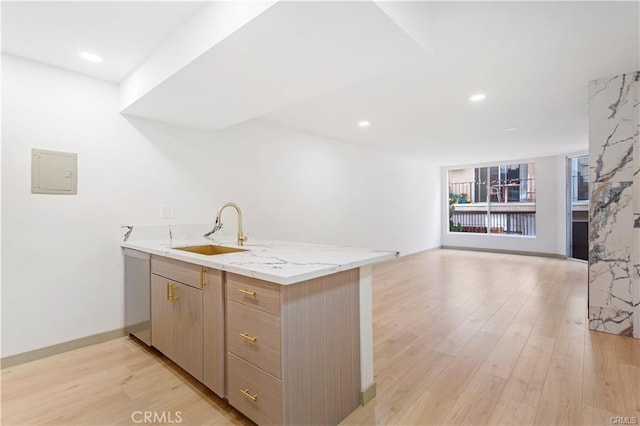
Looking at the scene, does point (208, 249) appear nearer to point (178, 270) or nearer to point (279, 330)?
point (178, 270)

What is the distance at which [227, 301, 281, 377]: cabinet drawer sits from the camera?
4.58 feet

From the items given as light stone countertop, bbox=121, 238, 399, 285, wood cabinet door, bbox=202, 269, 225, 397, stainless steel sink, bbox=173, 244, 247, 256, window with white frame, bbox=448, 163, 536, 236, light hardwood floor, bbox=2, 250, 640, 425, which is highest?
window with white frame, bbox=448, 163, 536, 236

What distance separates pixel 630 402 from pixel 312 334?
197cm

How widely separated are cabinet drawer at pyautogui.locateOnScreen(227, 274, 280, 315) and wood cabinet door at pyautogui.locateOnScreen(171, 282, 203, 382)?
366 mm

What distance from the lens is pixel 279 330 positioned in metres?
1.37

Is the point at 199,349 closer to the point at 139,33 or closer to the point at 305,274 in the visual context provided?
the point at 305,274

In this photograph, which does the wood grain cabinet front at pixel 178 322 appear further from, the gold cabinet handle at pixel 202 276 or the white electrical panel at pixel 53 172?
the white electrical panel at pixel 53 172

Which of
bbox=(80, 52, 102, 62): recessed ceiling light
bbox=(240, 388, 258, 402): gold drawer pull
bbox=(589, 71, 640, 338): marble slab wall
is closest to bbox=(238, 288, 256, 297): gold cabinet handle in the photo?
bbox=(240, 388, 258, 402): gold drawer pull

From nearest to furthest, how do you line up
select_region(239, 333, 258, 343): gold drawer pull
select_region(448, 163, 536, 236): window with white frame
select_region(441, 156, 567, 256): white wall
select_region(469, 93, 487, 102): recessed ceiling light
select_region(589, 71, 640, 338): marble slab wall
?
1. select_region(239, 333, 258, 343): gold drawer pull
2. select_region(589, 71, 640, 338): marble slab wall
3. select_region(469, 93, 487, 102): recessed ceiling light
4. select_region(441, 156, 567, 256): white wall
5. select_region(448, 163, 536, 236): window with white frame

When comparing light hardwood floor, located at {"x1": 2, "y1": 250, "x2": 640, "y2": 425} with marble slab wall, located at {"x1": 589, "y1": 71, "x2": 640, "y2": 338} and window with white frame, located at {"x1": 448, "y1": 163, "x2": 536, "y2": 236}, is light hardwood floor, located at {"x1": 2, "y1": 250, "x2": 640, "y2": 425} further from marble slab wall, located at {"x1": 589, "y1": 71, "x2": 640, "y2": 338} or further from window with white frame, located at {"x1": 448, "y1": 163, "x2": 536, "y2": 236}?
window with white frame, located at {"x1": 448, "y1": 163, "x2": 536, "y2": 236}

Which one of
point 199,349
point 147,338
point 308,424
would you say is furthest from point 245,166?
point 308,424

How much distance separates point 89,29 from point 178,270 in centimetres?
172

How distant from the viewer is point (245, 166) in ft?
12.5

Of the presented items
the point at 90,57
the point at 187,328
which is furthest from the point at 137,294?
the point at 90,57
